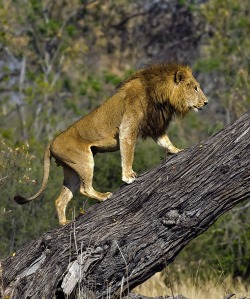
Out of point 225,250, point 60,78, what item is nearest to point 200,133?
point 60,78

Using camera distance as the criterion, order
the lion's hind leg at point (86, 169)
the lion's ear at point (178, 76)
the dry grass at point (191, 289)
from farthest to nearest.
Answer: the dry grass at point (191, 289), the lion's ear at point (178, 76), the lion's hind leg at point (86, 169)

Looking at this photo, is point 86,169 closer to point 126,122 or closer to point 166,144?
point 126,122

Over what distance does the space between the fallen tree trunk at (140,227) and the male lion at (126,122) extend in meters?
0.84

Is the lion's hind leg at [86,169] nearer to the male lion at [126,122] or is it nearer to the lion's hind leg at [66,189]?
the male lion at [126,122]

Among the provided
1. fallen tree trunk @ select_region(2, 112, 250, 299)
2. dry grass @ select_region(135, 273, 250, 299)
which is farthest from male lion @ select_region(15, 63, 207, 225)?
dry grass @ select_region(135, 273, 250, 299)

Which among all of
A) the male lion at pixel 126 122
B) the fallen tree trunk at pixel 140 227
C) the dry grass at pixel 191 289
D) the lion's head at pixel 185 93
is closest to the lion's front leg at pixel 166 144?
the male lion at pixel 126 122

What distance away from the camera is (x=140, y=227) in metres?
6.63

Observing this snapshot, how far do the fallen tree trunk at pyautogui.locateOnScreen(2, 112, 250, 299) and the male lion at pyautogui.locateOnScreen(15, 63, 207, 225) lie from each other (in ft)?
2.76

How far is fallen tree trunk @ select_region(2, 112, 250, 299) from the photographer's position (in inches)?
247

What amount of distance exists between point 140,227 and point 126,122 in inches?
60.2

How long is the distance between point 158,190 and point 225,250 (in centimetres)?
754

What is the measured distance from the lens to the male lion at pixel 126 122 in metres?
7.96

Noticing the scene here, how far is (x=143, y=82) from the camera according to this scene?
8.23 metres

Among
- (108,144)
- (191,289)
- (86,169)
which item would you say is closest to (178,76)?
(108,144)
